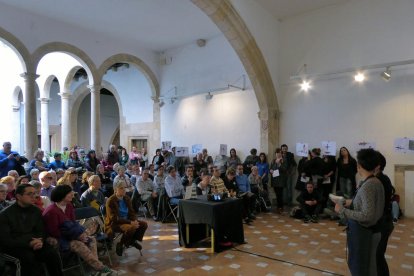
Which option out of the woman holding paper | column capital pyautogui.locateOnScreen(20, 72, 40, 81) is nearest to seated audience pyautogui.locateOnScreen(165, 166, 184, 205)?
the woman holding paper

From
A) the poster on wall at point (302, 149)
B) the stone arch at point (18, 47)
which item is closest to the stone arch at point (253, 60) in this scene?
the poster on wall at point (302, 149)

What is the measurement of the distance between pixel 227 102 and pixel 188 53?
242 centimetres

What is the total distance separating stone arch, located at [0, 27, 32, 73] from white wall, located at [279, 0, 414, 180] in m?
6.43

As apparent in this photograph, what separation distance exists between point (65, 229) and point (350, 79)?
6707 mm

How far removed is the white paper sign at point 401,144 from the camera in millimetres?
6711

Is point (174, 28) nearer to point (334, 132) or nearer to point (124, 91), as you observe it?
point (124, 91)

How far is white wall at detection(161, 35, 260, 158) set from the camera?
30.2 ft

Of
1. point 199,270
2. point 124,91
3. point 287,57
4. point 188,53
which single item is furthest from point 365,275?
point 124,91

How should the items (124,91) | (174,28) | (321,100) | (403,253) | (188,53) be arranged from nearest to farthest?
(403,253) < (321,100) < (174,28) < (188,53) < (124,91)

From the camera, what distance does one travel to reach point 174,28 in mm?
9328

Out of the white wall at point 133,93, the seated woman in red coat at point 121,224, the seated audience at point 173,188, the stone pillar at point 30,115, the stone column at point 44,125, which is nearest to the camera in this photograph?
the seated woman in red coat at point 121,224

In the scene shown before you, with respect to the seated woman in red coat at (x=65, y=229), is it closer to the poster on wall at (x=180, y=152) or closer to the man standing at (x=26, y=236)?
the man standing at (x=26, y=236)

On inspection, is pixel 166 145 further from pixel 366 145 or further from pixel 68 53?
pixel 366 145

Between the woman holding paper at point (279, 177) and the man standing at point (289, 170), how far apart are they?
6.6 inches
